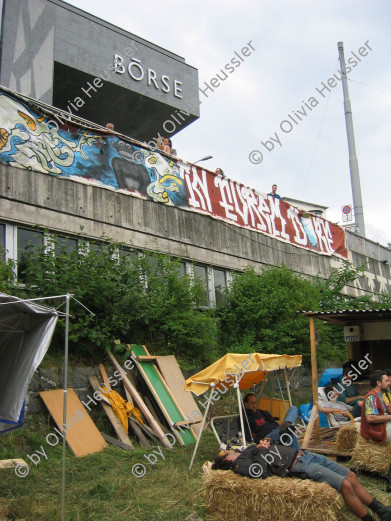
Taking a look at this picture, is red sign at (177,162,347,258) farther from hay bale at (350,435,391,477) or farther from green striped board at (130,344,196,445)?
hay bale at (350,435,391,477)

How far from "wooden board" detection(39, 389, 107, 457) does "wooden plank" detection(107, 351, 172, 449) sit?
1096 mm

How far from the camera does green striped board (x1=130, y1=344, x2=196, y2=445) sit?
10164 mm

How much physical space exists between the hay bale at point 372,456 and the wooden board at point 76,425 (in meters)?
4.13

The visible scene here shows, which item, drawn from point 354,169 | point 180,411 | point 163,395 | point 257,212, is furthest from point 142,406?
point 354,169

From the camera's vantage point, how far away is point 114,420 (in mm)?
9648

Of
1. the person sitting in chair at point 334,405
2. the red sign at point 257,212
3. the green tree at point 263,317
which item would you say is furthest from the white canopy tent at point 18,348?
the red sign at point 257,212

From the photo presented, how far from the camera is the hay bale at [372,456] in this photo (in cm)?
764

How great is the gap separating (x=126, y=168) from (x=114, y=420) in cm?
627

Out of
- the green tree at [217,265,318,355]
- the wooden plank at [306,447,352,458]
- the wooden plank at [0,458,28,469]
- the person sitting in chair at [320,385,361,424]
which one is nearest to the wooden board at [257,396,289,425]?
the person sitting in chair at [320,385,361,424]

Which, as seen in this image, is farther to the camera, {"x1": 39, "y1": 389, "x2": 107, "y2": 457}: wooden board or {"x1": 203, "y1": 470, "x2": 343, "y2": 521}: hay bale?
{"x1": 39, "y1": 389, "x2": 107, "y2": 457}: wooden board

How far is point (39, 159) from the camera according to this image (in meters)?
11.4

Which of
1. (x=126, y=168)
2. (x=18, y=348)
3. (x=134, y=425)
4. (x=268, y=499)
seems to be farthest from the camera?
(x=126, y=168)

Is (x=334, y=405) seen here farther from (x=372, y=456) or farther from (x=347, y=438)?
(x=372, y=456)

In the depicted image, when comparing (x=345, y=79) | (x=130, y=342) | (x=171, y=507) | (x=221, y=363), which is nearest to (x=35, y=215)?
(x=130, y=342)
